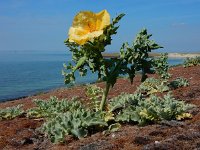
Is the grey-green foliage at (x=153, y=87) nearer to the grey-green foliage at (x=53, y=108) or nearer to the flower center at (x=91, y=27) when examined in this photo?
the grey-green foliage at (x=53, y=108)

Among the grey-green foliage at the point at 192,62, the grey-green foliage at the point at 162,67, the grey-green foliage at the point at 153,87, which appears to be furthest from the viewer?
the grey-green foliage at the point at 192,62

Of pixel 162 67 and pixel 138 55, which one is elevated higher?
pixel 138 55

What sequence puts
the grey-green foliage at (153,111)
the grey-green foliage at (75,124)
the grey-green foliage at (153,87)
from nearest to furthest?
the grey-green foliage at (75,124) < the grey-green foliage at (153,111) < the grey-green foliage at (153,87)

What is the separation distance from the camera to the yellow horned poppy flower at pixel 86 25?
700cm

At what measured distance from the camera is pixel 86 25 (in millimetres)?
7195

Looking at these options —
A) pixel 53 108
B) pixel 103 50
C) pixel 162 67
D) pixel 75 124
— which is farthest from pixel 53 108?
pixel 162 67

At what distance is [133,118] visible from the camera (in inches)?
303

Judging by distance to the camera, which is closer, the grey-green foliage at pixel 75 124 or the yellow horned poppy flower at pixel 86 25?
the yellow horned poppy flower at pixel 86 25

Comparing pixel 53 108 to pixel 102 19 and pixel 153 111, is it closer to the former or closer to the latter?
pixel 153 111

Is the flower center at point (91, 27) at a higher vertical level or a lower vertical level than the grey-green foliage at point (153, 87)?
higher

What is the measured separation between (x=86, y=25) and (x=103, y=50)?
508mm

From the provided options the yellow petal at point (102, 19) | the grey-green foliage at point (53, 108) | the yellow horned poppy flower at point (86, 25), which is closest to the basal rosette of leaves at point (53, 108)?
the grey-green foliage at point (53, 108)

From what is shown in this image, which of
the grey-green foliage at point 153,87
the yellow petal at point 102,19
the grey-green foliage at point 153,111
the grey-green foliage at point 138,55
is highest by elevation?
the yellow petal at point 102,19

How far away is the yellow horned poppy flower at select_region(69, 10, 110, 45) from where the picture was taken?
700 centimetres
